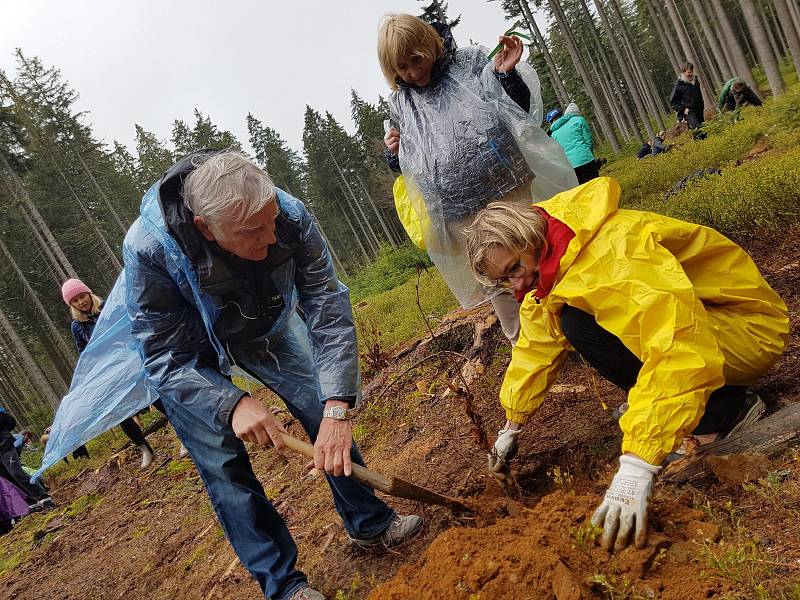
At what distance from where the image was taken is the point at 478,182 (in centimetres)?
285

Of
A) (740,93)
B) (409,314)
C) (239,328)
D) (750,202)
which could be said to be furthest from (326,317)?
(740,93)

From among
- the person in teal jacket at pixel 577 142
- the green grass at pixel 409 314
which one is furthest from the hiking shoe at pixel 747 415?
the person in teal jacket at pixel 577 142

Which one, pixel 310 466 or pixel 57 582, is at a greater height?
pixel 310 466

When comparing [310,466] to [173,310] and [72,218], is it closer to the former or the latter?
[173,310]

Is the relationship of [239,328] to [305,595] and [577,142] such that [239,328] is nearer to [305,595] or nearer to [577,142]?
[305,595]

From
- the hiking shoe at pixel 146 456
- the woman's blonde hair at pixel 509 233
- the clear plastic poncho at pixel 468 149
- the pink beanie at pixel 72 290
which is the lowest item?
the hiking shoe at pixel 146 456

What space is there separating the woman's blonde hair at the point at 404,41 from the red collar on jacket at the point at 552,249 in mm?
1317

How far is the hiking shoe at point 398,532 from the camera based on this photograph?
2.44 metres

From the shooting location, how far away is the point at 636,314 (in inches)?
66.7

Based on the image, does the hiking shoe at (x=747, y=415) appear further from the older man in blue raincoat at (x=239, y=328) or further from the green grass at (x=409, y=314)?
the green grass at (x=409, y=314)

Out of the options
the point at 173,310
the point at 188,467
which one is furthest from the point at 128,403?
the point at 188,467

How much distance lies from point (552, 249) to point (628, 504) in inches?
34.7

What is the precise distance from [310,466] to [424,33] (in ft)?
7.36

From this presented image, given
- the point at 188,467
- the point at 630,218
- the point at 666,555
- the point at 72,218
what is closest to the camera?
the point at 666,555
